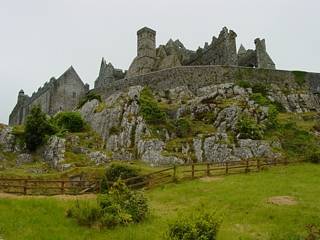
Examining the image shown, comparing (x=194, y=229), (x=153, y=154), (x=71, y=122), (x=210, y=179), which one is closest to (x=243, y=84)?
(x=153, y=154)

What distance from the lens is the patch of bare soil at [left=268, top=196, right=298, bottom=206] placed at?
2464cm

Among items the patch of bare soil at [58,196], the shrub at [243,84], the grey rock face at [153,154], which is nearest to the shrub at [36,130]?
the grey rock face at [153,154]

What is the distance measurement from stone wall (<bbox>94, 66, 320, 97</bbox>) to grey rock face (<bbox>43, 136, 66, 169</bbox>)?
1528cm

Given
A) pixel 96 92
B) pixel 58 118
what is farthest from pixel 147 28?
pixel 58 118

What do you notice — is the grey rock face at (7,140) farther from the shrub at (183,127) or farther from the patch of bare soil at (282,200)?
the patch of bare soil at (282,200)

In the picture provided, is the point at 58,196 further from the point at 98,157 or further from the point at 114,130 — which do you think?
the point at 114,130

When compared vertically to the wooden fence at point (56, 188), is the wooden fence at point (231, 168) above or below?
above

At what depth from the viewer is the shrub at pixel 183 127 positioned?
158 feet

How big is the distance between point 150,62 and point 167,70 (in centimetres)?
1215

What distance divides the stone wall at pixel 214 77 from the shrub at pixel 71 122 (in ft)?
29.4

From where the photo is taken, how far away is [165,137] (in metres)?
47.3

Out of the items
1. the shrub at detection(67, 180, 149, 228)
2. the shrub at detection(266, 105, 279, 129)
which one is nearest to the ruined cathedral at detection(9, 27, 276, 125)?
Answer: the shrub at detection(266, 105, 279, 129)

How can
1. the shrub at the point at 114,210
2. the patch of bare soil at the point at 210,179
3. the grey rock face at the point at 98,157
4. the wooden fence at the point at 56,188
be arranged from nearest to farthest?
the shrub at the point at 114,210 → the wooden fence at the point at 56,188 → the patch of bare soil at the point at 210,179 → the grey rock face at the point at 98,157

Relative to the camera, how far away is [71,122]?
176 ft
